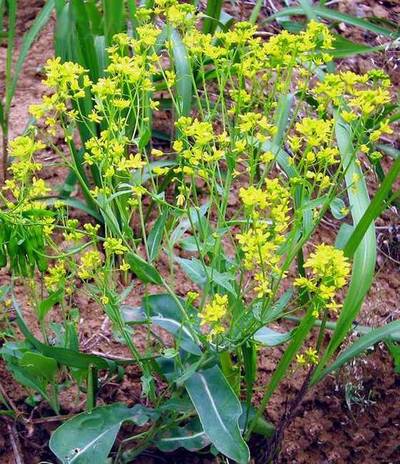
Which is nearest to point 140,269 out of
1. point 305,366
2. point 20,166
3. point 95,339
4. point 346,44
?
point 20,166

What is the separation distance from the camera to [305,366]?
7.31 ft

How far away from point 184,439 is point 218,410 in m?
0.20

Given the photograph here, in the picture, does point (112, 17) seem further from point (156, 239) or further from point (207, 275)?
point (207, 275)

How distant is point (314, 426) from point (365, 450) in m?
0.14

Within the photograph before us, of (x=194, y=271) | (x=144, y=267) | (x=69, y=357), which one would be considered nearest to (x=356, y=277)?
(x=194, y=271)

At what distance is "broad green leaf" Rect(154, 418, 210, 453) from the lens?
6.13 feet

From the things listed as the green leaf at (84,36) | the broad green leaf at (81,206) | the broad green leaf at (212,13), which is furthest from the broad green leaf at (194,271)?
the broad green leaf at (212,13)

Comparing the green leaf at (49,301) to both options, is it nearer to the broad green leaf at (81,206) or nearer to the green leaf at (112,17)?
the broad green leaf at (81,206)

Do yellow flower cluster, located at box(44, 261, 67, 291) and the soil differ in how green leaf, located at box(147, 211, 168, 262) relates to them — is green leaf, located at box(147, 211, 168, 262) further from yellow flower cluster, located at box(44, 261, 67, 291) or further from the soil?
the soil

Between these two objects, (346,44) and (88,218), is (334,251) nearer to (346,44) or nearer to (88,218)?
(88,218)

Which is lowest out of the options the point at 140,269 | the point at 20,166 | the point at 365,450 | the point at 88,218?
the point at 365,450

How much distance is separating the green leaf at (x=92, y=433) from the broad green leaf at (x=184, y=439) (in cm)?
8

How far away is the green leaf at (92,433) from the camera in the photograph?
5.69 ft

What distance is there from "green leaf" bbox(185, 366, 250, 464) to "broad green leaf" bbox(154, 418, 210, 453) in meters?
0.17
